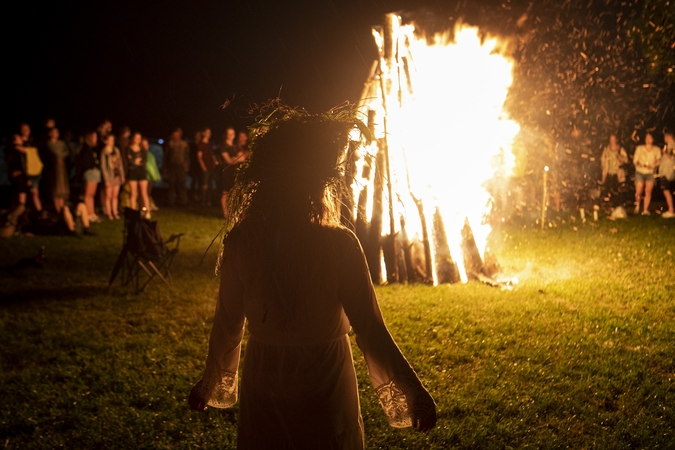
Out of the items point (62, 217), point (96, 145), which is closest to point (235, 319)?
point (62, 217)

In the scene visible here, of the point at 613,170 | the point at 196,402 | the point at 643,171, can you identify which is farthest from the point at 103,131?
the point at 643,171

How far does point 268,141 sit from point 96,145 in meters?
12.3

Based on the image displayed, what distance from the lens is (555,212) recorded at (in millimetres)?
13984

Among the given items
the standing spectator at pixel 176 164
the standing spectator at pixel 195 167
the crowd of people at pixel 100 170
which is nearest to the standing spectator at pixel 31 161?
the crowd of people at pixel 100 170

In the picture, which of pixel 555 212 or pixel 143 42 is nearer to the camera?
pixel 555 212

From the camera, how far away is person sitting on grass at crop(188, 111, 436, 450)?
238 centimetres

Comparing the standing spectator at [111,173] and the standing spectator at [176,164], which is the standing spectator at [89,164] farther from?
the standing spectator at [176,164]

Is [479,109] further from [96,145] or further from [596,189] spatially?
[96,145]

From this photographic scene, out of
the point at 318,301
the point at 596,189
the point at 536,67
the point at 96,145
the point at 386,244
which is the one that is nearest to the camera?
the point at 318,301

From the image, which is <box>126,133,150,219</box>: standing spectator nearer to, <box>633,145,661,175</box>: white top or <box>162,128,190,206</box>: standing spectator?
<box>162,128,190,206</box>: standing spectator

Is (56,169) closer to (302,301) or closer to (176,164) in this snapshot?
(176,164)

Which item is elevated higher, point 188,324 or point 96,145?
point 96,145

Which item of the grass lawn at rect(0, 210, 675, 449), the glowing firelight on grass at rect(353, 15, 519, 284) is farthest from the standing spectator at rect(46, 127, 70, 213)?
the glowing firelight on grass at rect(353, 15, 519, 284)

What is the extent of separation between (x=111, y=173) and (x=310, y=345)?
471 inches
